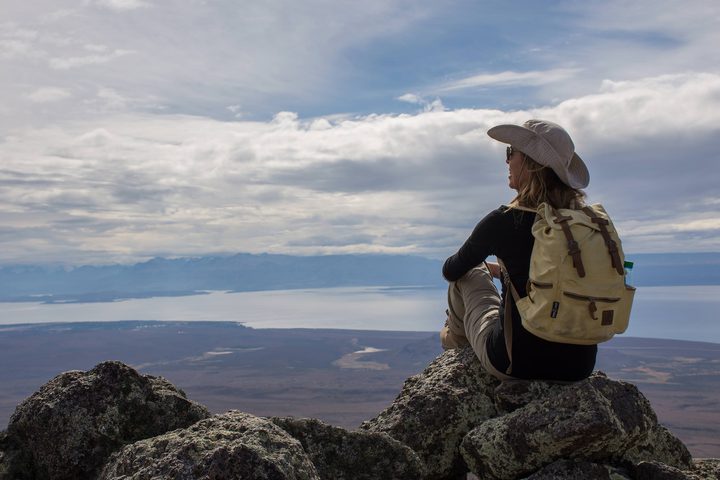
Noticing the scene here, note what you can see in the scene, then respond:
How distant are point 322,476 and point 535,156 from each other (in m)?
3.65

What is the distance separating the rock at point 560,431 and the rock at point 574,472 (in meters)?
0.10

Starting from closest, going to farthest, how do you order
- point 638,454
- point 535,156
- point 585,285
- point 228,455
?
point 228,455, point 585,285, point 535,156, point 638,454

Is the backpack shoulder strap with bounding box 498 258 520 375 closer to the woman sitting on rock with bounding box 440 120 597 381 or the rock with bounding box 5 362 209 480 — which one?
the woman sitting on rock with bounding box 440 120 597 381

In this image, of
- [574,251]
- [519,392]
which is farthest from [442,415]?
[574,251]

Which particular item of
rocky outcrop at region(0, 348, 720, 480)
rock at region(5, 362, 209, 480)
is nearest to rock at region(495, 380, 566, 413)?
rocky outcrop at region(0, 348, 720, 480)

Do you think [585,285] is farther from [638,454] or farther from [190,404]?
[190,404]

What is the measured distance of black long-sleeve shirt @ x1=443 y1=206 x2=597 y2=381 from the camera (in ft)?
20.6

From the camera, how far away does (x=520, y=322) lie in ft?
21.0

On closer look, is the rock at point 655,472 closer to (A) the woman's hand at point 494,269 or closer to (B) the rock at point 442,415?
(B) the rock at point 442,415

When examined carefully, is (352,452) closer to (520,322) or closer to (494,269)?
(520,322)

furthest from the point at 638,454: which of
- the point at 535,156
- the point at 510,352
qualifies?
the point at 535,156

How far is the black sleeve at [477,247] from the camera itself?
6387 mm

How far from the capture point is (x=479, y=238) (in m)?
6.51

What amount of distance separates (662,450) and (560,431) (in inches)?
75.0
